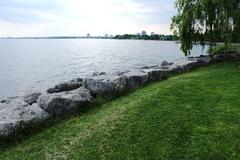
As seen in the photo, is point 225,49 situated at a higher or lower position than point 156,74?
higher

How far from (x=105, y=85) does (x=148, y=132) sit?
378 centimetres

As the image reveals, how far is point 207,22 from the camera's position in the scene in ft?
63.4

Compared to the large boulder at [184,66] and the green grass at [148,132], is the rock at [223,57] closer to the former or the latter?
the large boulder at [184,66]

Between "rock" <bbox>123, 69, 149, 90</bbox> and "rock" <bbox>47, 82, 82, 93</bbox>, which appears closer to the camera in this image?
"rock" <bbox>123, 69, 149, 90</bbox>

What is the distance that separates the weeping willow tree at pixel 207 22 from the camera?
1683cm

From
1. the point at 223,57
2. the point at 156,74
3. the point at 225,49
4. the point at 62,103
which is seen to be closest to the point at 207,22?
the point at 223,57

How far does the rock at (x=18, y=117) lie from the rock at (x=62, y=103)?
0.29 metres

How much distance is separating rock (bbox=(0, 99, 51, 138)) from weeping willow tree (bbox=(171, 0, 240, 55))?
37.8 ft

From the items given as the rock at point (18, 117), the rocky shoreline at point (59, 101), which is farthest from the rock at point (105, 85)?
the rock at point (18, 117)

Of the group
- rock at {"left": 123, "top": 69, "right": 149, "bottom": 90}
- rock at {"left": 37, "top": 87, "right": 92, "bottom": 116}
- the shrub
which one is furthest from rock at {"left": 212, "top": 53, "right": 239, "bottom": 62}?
rock at {"left": 37, "top": 87, "right": 92, "bottom": 116}

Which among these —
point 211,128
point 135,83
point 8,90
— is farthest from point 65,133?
point 8,90

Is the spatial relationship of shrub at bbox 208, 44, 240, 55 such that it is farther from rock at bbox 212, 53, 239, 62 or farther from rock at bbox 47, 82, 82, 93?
rock at bbox 47, 82, 82, 93

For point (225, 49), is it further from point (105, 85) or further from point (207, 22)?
point (105, 85)

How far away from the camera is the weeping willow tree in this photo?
16.8 metres
